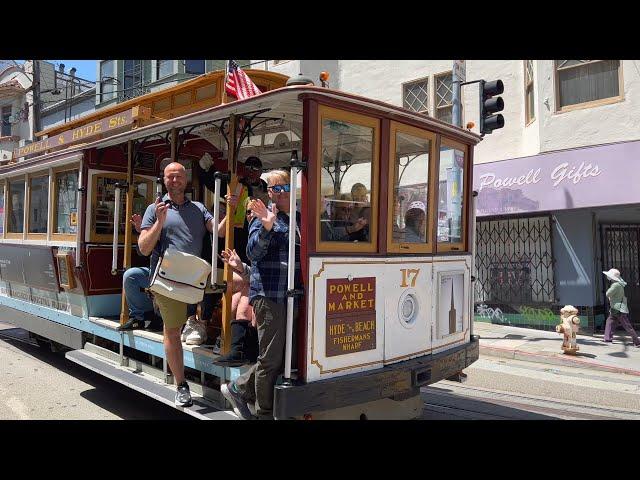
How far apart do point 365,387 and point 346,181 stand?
1.54 metres

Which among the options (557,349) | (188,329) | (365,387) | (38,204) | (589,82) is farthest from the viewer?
(589,82)

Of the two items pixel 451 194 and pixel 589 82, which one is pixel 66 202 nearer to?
pixel 451 194

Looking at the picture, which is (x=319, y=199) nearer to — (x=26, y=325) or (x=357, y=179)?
(x=357, y=179)

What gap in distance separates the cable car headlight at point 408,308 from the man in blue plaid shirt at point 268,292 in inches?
40.7

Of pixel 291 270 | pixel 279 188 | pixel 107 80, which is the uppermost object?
pixel 107 80

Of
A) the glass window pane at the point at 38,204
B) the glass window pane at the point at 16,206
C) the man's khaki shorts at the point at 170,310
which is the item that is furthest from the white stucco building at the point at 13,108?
the man's khaki shorts at the point at 170,310

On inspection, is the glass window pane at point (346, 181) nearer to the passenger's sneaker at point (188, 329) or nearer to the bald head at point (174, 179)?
the bald head at point (174, 179)

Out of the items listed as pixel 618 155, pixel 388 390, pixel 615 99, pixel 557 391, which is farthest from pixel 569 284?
pixel 388 390

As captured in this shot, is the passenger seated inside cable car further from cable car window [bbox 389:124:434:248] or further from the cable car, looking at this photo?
cable car window [bbox 389:124:434:248]

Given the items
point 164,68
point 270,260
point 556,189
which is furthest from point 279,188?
point 164,68

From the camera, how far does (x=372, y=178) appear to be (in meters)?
3.94

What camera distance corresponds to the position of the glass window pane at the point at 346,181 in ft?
12.1

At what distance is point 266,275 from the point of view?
362cm

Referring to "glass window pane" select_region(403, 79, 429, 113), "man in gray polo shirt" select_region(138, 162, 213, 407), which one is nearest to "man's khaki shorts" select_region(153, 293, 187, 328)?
"man in gray polo shirt" select_region(138, 162, 213, 407)
